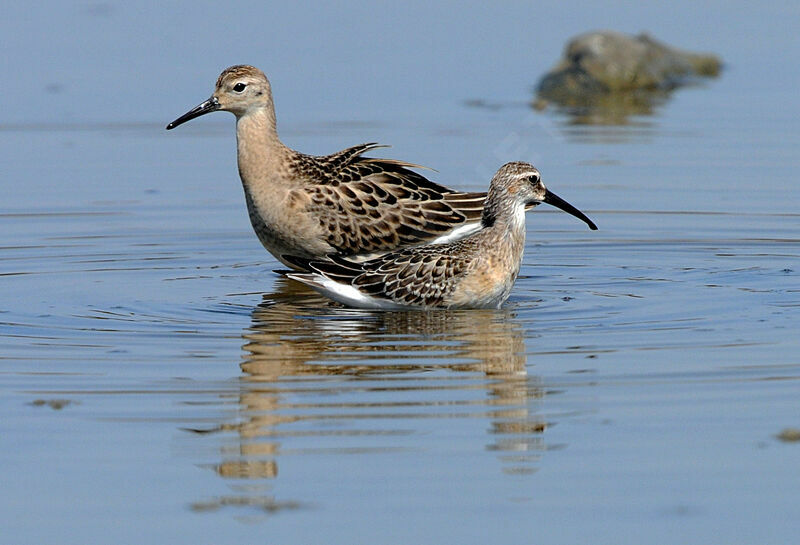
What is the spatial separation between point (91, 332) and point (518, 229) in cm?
352

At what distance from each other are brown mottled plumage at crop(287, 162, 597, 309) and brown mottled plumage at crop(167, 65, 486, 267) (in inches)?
23.8

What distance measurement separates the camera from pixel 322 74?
72.7 feet

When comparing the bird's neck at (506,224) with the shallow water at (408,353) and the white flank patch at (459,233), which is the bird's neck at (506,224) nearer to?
the shallow water at (408,353)

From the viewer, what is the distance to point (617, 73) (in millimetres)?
22703

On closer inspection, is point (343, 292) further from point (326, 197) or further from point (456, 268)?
point (326, 197)

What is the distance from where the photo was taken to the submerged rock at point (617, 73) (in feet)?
72.6

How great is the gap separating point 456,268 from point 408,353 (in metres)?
1.76

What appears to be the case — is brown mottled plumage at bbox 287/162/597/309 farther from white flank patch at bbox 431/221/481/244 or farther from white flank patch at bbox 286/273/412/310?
white flank patch at bbox 431/221/481/244

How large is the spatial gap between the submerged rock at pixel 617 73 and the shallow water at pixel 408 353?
5.93 feet

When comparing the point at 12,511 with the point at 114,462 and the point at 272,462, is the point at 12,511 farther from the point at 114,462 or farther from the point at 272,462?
the point at 272,462

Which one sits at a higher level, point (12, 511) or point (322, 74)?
point (322, 74)

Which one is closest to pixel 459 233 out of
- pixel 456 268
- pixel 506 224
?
pixel 506 224

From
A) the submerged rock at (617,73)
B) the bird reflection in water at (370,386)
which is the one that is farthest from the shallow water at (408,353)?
the submerged rock at (617,73)

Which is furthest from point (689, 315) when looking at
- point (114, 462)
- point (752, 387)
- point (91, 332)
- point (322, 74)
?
point (322, 74)
